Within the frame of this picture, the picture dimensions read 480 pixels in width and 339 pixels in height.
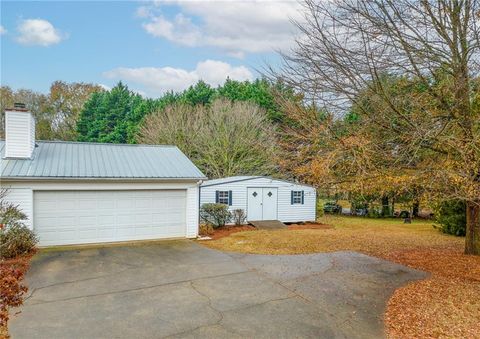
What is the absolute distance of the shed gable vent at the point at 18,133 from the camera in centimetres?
1076

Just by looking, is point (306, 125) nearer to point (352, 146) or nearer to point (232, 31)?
point (352, 146)

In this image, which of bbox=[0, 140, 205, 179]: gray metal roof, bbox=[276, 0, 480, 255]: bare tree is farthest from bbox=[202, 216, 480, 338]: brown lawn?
bbox=[0, 140, 205, 179]: gray metal roof

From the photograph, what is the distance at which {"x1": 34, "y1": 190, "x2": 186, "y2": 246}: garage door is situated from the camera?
34.6 ft

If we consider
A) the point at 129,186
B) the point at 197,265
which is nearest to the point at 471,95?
the point at 197,265

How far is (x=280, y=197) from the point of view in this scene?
17406 mm

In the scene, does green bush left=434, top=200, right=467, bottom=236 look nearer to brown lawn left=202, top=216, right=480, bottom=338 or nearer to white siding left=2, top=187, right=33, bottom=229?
brown lawn left=202, top=216, right=480, bottom=338

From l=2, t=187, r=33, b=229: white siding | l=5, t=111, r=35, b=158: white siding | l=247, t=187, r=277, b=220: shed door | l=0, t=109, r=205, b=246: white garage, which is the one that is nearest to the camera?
l=2, t=187, r=33, b=229: white siding

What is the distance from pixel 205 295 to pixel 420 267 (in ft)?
19.5

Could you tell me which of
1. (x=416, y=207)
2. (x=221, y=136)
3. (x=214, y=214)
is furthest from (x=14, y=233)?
(x=416, y=207)

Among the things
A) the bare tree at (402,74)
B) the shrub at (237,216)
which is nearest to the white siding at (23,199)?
the shrub at (237,216)

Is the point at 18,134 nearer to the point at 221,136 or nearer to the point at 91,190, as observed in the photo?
the point at 91,190

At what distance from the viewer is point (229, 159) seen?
22172 millimetres

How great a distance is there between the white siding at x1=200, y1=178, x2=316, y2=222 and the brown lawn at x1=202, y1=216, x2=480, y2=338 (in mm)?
2908

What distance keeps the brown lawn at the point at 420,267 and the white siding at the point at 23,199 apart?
5.85 metres
